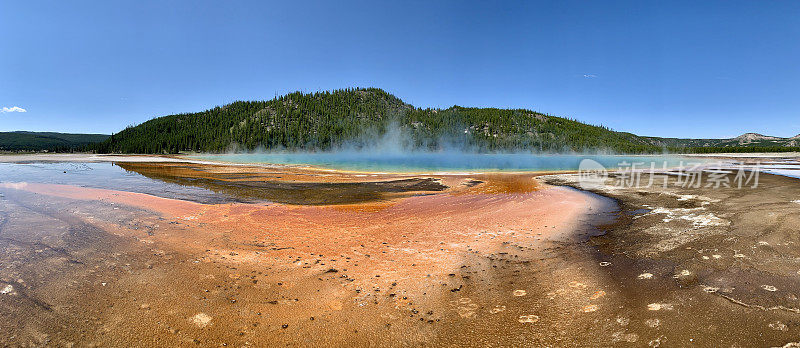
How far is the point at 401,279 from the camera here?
511cm

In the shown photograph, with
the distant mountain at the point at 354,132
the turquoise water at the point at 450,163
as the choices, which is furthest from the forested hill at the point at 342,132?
the turquoise water at the point at 450,163

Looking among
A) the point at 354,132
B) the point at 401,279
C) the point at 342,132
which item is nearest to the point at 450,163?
the point at 401,279

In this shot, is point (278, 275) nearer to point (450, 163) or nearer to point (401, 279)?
point (401, 279)

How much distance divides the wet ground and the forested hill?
458 ft

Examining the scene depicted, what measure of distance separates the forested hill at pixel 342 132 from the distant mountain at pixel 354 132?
1.31ft

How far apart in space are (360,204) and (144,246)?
7121 mm

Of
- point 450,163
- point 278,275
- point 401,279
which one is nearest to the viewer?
point 401,279

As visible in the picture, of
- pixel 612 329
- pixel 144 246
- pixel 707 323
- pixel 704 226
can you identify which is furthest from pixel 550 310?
pixel 144 246

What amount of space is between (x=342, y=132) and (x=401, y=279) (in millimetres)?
156263

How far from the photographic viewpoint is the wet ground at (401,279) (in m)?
3.55

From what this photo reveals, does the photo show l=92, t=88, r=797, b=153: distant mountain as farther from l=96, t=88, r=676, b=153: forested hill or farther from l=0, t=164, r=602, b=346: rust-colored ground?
l=0, t=164, r=602, b=346: rust-colored ground

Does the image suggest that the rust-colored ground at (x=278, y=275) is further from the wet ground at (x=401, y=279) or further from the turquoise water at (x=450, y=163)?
the turquoise water at (x=450, y=163)

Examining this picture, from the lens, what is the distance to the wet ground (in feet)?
11.6

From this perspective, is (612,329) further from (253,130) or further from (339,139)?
(253,130)
